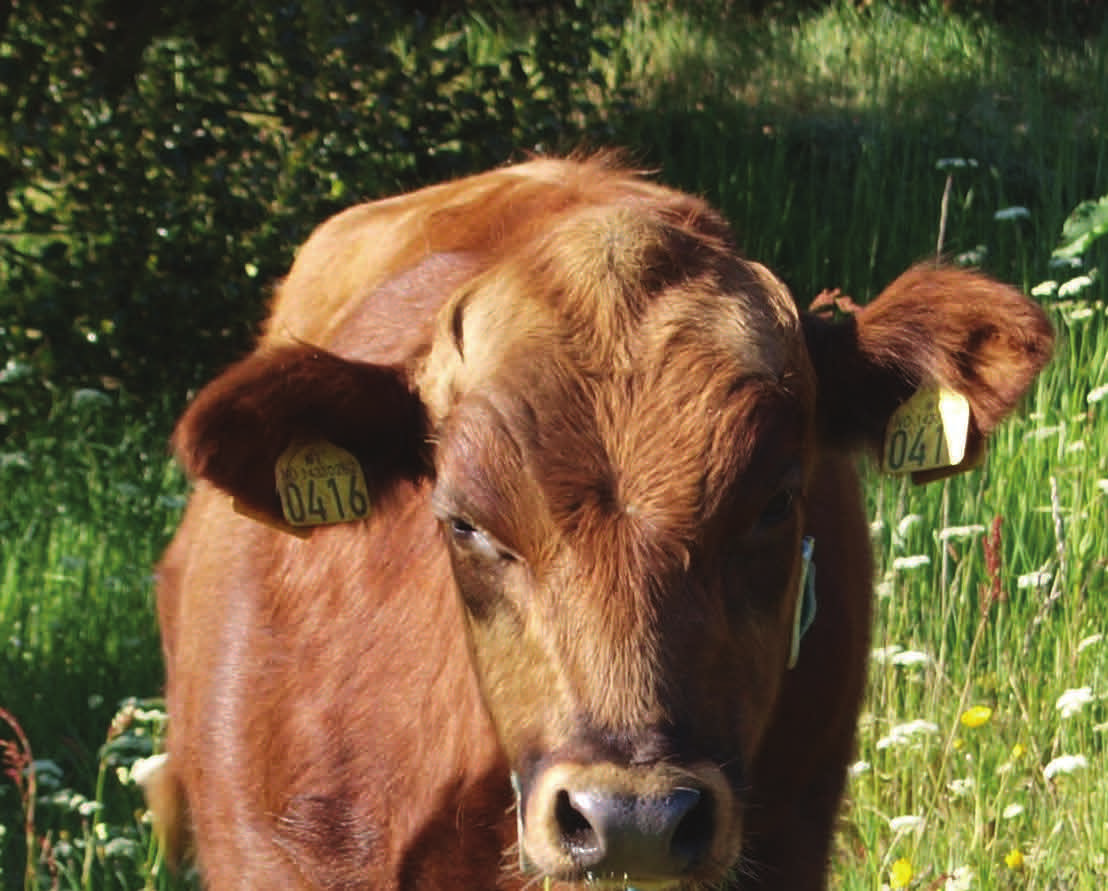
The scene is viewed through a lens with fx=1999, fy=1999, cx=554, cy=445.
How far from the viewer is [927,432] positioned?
11.9 ft

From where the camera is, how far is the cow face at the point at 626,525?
2.91 m

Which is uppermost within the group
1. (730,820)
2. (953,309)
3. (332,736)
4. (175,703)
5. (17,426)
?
(953,309)

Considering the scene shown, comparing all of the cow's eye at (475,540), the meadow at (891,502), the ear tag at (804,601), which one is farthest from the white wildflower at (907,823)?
the cow's eye at (475,540)

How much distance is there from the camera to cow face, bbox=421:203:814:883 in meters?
2.91

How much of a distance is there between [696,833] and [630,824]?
0.46 ft

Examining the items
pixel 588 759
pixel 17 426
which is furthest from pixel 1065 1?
pixel 588 759

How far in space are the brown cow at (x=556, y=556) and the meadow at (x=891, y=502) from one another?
368mm

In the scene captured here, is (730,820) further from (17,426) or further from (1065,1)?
(1065,1)

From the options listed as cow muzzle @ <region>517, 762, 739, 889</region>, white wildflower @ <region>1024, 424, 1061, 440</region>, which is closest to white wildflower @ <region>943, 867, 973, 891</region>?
cow muzzle @ <region>517, 762, 739, 889</region>

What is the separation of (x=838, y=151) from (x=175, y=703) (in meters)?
6.53

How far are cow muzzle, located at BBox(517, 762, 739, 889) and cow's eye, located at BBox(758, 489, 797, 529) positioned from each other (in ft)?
1.65

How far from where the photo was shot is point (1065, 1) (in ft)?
42.9

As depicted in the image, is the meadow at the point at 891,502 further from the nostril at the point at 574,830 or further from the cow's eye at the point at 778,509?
the nostril at the point at 574,830

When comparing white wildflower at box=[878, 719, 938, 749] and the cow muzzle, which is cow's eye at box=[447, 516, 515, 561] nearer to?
the cow muzzle
